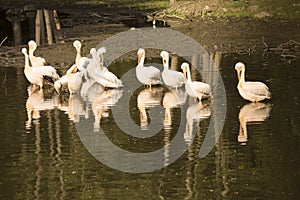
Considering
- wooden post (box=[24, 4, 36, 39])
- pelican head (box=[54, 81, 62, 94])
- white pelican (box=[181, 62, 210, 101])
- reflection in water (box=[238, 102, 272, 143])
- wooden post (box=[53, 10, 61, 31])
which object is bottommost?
wooden post (box=[24, 4, 36, 39])

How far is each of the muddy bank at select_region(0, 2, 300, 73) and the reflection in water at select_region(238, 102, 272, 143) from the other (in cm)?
728

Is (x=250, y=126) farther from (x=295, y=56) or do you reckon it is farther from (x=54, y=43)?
(x=54, y=43)

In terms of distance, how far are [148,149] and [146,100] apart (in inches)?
180

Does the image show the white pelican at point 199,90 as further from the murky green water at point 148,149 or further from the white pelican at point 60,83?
the white pelican at point 60,83

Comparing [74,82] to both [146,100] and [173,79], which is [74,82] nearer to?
[146,100]

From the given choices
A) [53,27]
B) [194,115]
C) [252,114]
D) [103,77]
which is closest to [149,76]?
[103,77]

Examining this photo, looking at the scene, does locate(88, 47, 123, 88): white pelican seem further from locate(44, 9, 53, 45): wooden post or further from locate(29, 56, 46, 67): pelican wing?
locate(44, 9, 53, 45): wooden post

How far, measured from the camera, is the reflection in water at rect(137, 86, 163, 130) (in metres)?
17.0

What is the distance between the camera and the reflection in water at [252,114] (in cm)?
1572

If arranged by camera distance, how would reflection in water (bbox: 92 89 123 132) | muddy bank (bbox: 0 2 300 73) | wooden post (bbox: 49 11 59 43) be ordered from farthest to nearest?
wooden post (bbox: 49 11 59 43), muddy bank (bbox: 0 2 300 73), reflection in water (bbox: 92 89 123 132)

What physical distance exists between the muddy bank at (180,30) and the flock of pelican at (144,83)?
9.25 ft

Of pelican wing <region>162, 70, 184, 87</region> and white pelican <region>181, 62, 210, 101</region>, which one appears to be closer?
white pelican <region>181, 62, 210, 101</region>

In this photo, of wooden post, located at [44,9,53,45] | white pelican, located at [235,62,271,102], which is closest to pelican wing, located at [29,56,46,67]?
white pelican, located at [235,62,271,102]

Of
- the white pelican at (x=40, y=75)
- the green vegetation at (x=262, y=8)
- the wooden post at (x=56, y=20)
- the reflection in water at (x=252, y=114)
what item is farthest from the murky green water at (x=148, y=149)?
the wooden post at (x=56, y=20)
